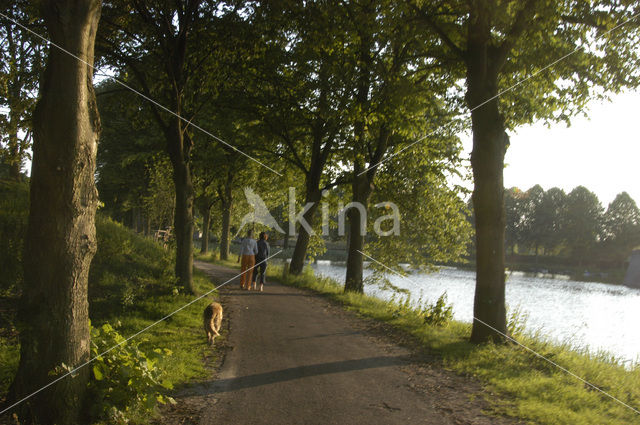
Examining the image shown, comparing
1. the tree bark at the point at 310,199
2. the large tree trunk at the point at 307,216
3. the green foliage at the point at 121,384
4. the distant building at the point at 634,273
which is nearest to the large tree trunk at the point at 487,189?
the green foliage at the point at 121,384

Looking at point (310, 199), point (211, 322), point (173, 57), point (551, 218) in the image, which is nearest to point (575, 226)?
point (551, 218)

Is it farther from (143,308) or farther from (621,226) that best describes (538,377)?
(621,226)

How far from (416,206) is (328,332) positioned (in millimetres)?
13509

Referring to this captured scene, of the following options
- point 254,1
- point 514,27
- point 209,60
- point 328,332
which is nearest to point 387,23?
point 514,27

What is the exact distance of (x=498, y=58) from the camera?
9.88m

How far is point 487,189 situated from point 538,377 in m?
3.79

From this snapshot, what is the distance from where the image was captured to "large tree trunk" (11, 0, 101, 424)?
4594 millimetres

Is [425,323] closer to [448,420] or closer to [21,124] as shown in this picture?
[448,420]

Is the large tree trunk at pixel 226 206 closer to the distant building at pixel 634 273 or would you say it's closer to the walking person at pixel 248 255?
the walking person at pixel 248 255

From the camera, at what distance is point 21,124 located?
33.4ft

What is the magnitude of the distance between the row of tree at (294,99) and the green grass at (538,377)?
2.90 feet

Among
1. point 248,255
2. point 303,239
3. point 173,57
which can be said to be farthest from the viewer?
point 303,239

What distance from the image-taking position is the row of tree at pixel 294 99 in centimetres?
463

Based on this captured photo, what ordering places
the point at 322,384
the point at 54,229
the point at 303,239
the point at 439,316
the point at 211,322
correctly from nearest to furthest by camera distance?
1. the point at 54,229
2. the point at 322,384
3. the point at 211,322
4. the point at 439,316
5. the point at 303,239
